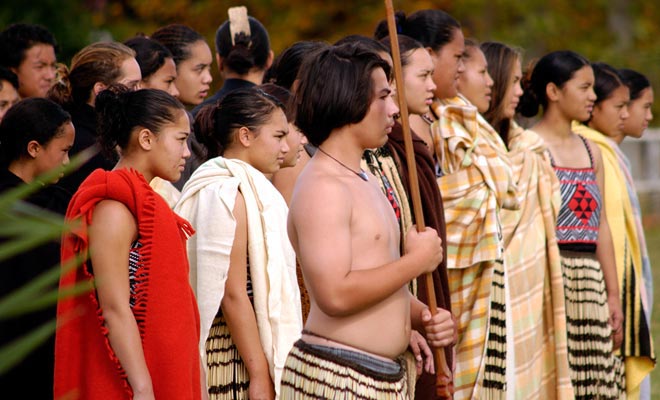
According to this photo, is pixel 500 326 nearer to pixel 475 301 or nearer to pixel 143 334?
pixel 475 301

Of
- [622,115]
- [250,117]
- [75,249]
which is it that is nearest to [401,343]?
[75,249]

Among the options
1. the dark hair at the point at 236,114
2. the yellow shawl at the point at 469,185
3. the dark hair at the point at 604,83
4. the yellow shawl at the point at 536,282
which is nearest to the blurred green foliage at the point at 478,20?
the dark hair at the point at 604,83

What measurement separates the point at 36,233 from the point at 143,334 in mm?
2278

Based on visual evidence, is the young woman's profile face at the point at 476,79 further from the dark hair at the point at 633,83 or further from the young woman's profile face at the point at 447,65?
the dark hair at the point at 633,83

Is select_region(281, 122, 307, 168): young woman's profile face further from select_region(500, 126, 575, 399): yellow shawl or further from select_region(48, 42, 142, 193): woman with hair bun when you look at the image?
select_region(500, 126, 575, 399): yellow shawl

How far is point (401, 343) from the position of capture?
3291mm

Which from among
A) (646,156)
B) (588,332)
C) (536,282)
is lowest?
(646,156)

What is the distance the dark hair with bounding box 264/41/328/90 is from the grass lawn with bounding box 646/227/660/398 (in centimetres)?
406

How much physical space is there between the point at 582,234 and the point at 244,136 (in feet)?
8.90

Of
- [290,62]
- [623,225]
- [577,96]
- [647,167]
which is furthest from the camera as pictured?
[647,167]

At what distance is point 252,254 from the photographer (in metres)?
4.01

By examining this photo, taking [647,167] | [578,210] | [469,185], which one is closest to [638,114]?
[578,210]

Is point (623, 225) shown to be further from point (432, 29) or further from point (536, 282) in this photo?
point (432, 29)

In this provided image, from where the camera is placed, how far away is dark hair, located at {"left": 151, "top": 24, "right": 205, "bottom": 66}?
19.0 feet
